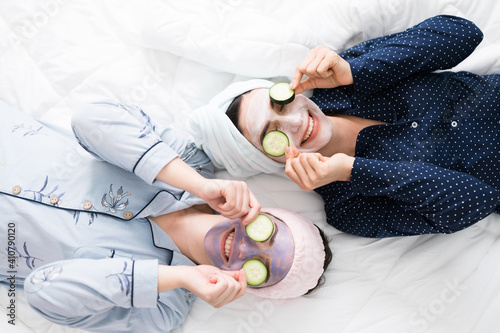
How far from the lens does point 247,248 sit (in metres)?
1.30

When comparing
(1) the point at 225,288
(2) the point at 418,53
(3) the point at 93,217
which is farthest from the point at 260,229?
(2) the point at 418,53

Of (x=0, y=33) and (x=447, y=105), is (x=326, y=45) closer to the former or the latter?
(x=447, y=105)

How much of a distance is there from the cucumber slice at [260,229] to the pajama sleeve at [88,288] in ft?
1.05

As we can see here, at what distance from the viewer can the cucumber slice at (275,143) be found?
4.50ft

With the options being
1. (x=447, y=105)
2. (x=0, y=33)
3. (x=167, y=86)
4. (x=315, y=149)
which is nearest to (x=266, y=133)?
(x=315, y=149)

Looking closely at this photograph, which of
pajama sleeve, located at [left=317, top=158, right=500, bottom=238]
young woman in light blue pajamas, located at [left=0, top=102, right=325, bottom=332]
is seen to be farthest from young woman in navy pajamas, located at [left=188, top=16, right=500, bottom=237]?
young woman in light blue pajamas, located at [left=0, top=102, right=325, bottom=332]

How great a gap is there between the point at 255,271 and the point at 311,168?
39 centimetres

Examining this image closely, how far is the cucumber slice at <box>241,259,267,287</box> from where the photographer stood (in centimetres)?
128

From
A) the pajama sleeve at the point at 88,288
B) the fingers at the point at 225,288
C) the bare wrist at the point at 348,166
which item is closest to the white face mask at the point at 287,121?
the bare wrist at the point at 348,166

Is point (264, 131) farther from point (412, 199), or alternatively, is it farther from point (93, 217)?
point (93, 217)

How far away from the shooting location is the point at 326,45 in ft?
5.35

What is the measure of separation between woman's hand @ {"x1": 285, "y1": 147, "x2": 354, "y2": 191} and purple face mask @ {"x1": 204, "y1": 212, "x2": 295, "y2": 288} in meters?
0.17

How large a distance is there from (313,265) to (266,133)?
18.8 inches

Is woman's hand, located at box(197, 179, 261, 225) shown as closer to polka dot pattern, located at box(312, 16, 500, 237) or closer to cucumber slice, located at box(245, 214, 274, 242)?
cucumber slice, located at box(245, 214, 274, 242)
